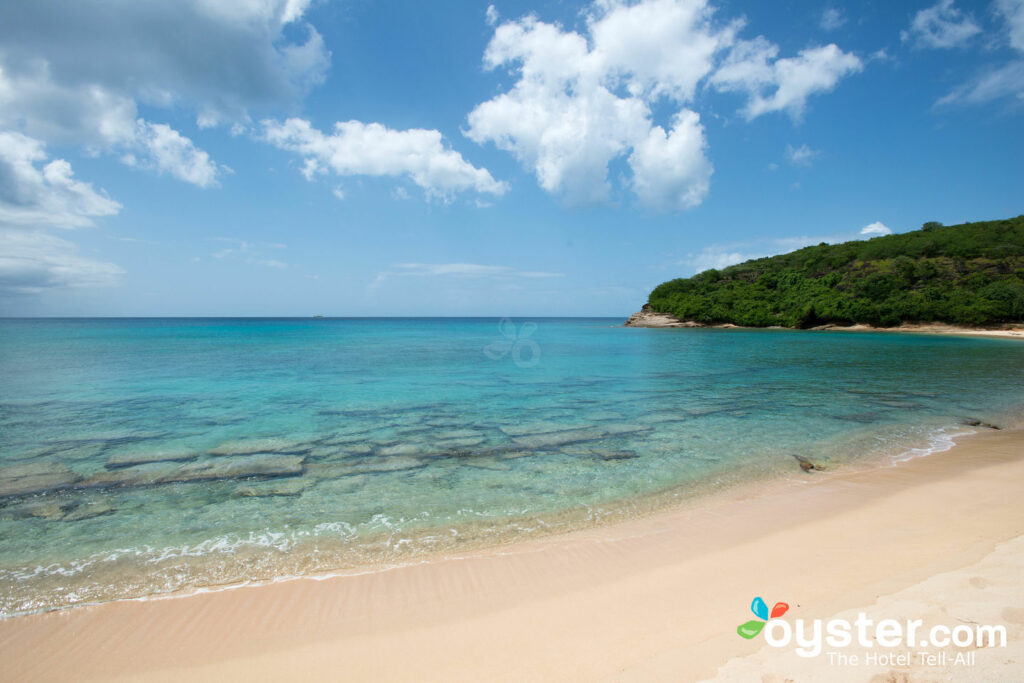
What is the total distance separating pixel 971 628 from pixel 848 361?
33.8 metres

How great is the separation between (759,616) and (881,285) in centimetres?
9361

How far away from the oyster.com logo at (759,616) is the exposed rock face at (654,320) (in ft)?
334

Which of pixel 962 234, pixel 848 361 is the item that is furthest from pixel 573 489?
pixel 962 234

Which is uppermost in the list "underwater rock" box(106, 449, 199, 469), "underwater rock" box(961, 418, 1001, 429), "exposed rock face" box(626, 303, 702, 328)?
"exposed rock face" box(626, 303, 702, 328)

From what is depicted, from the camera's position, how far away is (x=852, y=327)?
75.3m

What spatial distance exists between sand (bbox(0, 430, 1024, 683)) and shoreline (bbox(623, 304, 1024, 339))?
7787cm

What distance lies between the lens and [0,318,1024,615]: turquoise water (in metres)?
5.86

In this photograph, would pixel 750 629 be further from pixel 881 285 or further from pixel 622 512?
pixel 881 285

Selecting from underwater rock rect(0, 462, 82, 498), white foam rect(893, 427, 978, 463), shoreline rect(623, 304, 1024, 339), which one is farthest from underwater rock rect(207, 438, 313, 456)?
shoreline rect(623, 304, 1024, 339)

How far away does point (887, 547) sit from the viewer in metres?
5.38

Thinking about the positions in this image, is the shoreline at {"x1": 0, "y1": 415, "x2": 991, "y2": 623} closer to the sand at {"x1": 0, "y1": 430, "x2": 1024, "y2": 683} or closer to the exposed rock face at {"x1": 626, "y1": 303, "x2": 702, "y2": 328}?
the sand at {"x1": 0, "y1": 430, "x2": 1024, "y2": 683}

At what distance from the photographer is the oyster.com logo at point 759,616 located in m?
3.79

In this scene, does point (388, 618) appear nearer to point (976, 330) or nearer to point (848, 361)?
point (848, 361)

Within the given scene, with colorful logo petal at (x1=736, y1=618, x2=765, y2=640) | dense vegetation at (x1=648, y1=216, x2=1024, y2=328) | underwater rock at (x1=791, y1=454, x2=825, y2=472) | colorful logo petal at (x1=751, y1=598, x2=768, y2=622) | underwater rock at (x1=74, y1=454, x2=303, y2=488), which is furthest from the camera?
dense vegetation at (x1=648, y1=216, x2=1024, y2=328)
